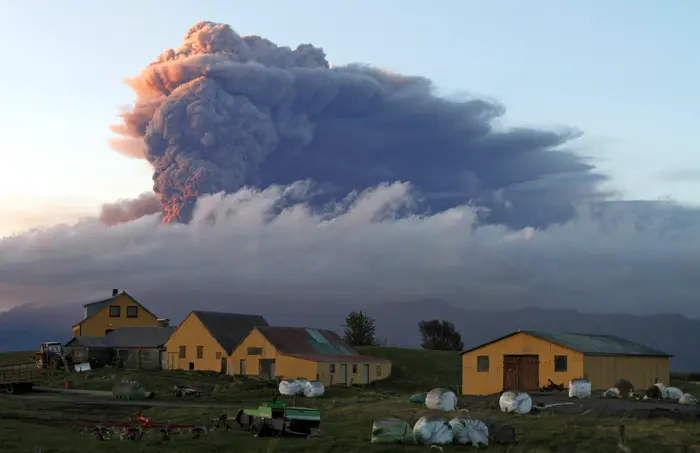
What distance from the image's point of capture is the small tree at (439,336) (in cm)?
14450

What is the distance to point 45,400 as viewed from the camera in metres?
62.1

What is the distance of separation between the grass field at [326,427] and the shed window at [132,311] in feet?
134

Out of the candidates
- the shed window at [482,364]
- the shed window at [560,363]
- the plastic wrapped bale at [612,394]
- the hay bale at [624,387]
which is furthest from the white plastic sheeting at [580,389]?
the shed window at [482,364]

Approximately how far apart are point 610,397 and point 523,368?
→ 10525 mm

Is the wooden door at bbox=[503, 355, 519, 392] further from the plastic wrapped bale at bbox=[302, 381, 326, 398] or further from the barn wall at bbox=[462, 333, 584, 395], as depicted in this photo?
the plastic wrapped bale at bbox=[302, 381, 326, 398]

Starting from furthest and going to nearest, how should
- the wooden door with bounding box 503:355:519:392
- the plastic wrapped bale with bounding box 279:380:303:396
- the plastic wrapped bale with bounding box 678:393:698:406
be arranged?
the wooden door with bounding box 503:355:519:392 → the plastic wrapped bale with bounding box 279:380:303:396 → the plastic wrapped bale with bounding box 678:393:698:406

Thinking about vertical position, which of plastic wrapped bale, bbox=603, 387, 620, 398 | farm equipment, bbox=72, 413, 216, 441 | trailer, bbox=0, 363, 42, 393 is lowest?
trailer, bbox=0, 363, 42, 393

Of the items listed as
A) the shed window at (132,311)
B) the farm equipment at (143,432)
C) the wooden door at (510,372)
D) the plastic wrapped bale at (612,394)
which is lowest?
the farm equipment at (143,432)

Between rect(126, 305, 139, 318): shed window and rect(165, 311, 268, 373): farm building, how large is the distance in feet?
59.6

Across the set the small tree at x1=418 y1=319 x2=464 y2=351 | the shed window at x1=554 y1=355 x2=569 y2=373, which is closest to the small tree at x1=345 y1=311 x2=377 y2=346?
the small tree at x1=418 y1=319 x2=464 y2=351

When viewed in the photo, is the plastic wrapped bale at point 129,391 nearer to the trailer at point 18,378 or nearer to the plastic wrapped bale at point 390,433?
the trailer at point 18,378

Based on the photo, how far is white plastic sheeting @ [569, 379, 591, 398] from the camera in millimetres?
59531

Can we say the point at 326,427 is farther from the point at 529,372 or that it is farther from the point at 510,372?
the point at 510,372

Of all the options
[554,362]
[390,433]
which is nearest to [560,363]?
[554,362]
